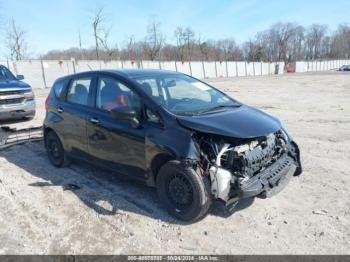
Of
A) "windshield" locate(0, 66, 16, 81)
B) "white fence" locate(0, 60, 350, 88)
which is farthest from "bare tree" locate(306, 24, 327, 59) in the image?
"windshield" locate(0, 66, 16, 81)

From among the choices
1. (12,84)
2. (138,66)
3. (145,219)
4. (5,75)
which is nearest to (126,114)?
(145,219)

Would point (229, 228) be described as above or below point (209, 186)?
below

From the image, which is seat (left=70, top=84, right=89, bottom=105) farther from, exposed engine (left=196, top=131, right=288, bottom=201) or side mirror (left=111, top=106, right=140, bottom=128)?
exposed engine (left=196, top=131, right=288, bottom=201)

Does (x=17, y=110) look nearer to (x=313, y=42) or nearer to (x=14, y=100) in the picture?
(x=14, y=100)

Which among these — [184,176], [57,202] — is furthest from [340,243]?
[57,202]

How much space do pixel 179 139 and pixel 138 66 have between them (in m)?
41.5

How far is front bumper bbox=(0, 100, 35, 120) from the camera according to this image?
9766 millimetres

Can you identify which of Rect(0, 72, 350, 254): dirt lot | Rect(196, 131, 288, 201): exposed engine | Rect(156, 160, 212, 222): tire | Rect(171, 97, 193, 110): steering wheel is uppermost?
Rect(171, 97, 193, 110): steering wheel

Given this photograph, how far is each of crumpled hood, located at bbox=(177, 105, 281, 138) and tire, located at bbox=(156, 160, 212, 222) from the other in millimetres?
486

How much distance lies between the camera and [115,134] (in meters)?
4.46

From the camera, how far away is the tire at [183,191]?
143 inches

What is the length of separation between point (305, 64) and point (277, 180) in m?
94.9

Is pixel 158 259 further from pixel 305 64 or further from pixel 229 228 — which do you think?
pixel 305 64

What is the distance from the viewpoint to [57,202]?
4473 mm
